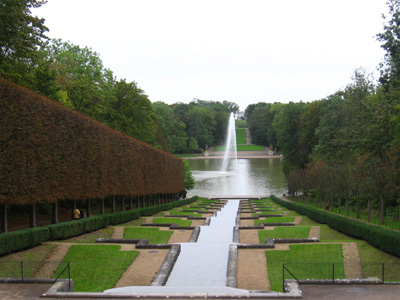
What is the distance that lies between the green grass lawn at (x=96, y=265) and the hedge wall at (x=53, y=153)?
314cm

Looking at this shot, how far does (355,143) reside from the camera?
36312mm

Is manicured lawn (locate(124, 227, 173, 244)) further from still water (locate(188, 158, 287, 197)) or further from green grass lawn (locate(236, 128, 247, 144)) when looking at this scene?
green grass lawn (locate(236, 128, 247, 144))

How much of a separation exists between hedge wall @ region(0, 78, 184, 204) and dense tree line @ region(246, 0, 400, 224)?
15.6 m

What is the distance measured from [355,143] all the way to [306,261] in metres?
23.1

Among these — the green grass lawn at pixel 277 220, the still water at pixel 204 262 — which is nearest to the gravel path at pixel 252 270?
Result: the still water at pixel 204 262

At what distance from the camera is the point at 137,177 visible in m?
31.9

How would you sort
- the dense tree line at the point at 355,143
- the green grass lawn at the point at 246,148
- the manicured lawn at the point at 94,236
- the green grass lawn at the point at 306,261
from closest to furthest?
the green grass lawn at the point at 306,261
the manicured lawn at the point at 94,236
the dense tree line at the point at 355,143
the green grass lawn at the point at 246,148

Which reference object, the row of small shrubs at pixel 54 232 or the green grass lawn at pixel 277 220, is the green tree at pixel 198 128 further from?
the row of small shrubs at pixel 54 232

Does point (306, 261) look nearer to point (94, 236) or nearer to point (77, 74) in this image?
point (94, 236)

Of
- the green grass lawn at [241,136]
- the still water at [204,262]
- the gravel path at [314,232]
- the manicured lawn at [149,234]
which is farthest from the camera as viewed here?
the green grass lawn at [241,136]

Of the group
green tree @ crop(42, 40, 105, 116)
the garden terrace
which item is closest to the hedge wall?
the garden terrace

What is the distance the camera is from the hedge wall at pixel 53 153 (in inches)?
634

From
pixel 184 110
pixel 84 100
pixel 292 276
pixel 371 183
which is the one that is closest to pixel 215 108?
pixel 184 110

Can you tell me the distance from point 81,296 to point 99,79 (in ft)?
134
